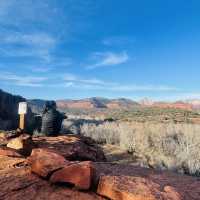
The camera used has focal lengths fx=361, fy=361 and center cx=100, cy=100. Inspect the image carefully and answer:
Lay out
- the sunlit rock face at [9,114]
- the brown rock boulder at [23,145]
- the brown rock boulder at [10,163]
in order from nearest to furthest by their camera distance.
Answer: the brown rock boulder at [10,163] → the brown rock boulder at [23,145] → the sunlit rock face at [9,114]

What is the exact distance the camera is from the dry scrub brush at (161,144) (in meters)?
11.1

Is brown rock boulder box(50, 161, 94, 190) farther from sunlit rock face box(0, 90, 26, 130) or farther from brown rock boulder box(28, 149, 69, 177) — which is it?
sunlit rock face box(0, 90, 26, 130)

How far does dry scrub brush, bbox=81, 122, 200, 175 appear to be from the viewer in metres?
11.1

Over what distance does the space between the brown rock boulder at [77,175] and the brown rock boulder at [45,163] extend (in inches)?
6.1

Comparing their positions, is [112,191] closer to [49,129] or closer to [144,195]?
[144,195]

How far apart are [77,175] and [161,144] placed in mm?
11595

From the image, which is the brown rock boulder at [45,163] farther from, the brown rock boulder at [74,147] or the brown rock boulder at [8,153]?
the brown rock boulder at [74,147]

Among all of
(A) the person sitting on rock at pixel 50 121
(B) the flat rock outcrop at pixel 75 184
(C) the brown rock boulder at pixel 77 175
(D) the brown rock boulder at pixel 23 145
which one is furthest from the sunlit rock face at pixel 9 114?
(C) the brown rock boulder at pixel 77 175

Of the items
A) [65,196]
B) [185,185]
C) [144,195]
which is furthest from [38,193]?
[185,185]

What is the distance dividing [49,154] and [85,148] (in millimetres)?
3656

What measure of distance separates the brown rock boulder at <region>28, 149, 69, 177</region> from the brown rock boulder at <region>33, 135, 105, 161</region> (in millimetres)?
2557

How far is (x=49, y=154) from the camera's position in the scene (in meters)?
4.95

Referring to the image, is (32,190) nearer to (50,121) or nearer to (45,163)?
(45,163)

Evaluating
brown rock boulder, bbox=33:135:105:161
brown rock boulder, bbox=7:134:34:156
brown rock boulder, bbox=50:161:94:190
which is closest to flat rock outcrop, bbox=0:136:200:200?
brown rock boulder, bbox=50:161:94:190
